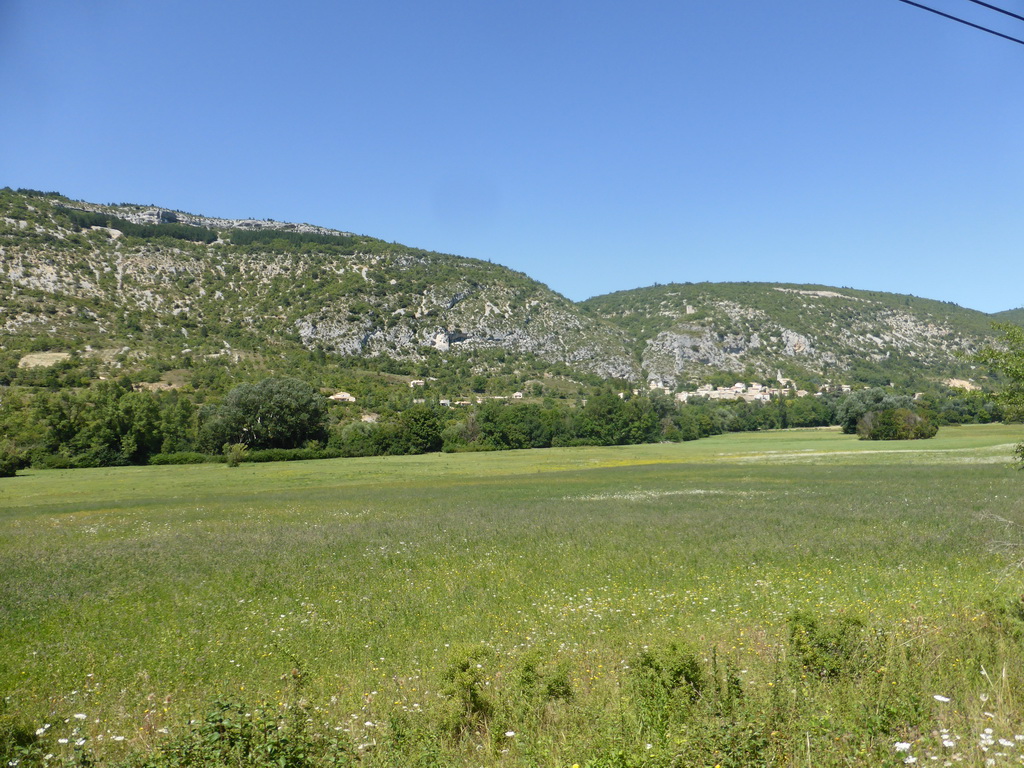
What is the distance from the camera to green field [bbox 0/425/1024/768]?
6125mm

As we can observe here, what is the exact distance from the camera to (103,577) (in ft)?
55.3

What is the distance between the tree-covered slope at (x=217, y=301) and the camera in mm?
130125

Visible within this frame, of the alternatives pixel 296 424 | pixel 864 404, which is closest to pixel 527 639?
pixel 296 424

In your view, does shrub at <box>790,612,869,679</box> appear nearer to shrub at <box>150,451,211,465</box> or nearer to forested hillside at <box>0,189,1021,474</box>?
forested hillside at <box>0,189,1021,474</box>

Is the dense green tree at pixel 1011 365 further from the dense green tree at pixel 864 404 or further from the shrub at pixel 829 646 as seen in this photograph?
the dense green tree at pixel 864 404

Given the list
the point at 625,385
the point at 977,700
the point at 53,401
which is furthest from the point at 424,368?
the point at 977,700

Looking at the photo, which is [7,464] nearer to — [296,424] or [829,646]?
[296,424]

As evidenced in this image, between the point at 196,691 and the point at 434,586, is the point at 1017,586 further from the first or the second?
the point at 196,691

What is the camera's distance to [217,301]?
160375 mm

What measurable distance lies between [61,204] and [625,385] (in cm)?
16509

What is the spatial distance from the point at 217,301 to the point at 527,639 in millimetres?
168313

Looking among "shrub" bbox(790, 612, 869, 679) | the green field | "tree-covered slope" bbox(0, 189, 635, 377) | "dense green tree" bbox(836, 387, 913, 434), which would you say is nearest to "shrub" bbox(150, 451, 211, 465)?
"tree-covered slope" bbox(0, 189, 635, 377)

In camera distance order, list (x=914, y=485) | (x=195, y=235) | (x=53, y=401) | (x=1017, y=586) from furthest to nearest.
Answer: (x=195, y=235), (x=53, y=401), (x=914, y=485), (x=1017, y=586)

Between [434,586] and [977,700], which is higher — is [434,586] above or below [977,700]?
below
